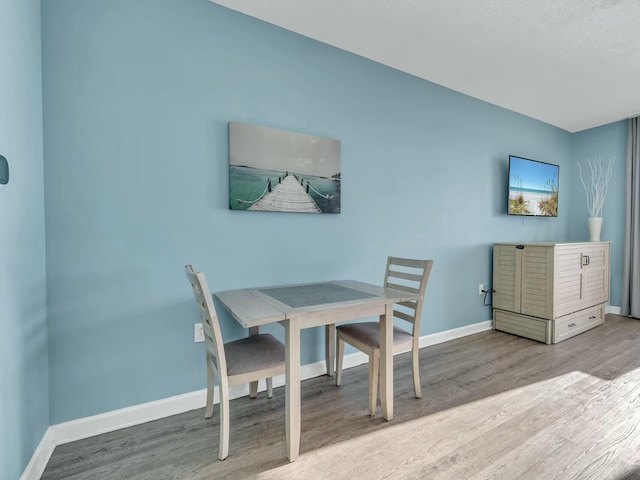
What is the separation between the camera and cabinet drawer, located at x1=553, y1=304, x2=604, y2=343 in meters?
2.95

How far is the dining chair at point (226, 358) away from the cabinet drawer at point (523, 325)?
2663 millimetres

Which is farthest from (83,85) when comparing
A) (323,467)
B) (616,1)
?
(616,1)

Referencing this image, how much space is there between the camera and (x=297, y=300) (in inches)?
65.1

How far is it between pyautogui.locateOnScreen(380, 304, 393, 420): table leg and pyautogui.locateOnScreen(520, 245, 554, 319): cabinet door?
212 cm

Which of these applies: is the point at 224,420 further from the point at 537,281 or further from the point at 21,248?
the point at 537,281

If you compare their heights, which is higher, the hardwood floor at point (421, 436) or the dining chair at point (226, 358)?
the dining chair at point (226, 358)

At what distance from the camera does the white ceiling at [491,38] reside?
1909 millimetres

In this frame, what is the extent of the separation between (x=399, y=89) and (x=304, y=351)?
2.27 meters

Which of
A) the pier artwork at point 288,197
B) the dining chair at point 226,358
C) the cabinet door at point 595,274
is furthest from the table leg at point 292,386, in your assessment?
the cabinet door at point 595,274

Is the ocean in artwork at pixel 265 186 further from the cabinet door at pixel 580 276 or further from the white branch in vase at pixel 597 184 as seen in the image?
the white branch in vase at pixel 597 184

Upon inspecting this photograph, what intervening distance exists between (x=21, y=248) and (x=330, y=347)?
176 centimetres

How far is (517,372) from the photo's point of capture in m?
2.31

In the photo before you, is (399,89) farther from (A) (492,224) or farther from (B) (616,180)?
(B) (616,180)

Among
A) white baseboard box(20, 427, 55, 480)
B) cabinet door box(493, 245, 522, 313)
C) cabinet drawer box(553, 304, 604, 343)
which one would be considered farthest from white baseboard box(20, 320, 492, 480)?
cabinet drawer box(553, 304, 604, 343)
